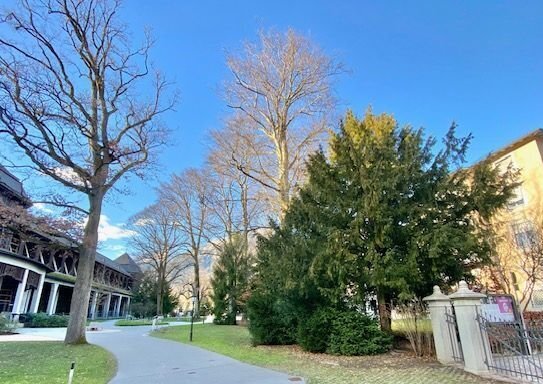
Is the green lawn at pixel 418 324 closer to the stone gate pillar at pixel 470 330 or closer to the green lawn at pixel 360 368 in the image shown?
the green lawn at pixel 360 368

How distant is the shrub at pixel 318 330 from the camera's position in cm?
1068

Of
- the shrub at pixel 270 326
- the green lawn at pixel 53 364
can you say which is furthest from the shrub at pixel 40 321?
the shrub at pixel 270 326

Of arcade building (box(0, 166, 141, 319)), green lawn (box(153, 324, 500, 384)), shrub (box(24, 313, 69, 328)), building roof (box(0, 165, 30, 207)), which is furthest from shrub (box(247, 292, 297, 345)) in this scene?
shrub (box(24, 313, 69, 328))

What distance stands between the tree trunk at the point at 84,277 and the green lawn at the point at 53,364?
0.73 metres

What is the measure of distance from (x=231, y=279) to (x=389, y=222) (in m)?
20.9

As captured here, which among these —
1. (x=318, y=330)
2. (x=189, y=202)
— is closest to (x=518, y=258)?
(x=318, y=330)

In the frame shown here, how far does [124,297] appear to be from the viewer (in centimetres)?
5484

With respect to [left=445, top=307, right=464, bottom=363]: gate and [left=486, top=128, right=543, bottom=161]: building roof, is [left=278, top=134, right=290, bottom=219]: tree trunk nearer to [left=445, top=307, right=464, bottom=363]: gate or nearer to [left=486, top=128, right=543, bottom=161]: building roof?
[left=445, top=307, right=464, bottom=363]: gate

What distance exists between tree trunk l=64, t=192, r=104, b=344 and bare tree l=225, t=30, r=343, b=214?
7.36 meters

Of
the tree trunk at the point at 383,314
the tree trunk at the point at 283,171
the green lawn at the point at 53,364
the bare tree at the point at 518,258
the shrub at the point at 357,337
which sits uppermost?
the tree trunk at the point at 283,171

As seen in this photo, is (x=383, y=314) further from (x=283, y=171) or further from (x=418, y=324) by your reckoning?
(x=283, y=171)

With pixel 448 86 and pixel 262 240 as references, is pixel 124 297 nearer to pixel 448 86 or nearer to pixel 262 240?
pixel 262 240

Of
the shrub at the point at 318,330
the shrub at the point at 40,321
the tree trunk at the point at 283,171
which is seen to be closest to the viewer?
the shrub at the point at 318,330

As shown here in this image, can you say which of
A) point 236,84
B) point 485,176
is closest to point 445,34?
point 485,176
